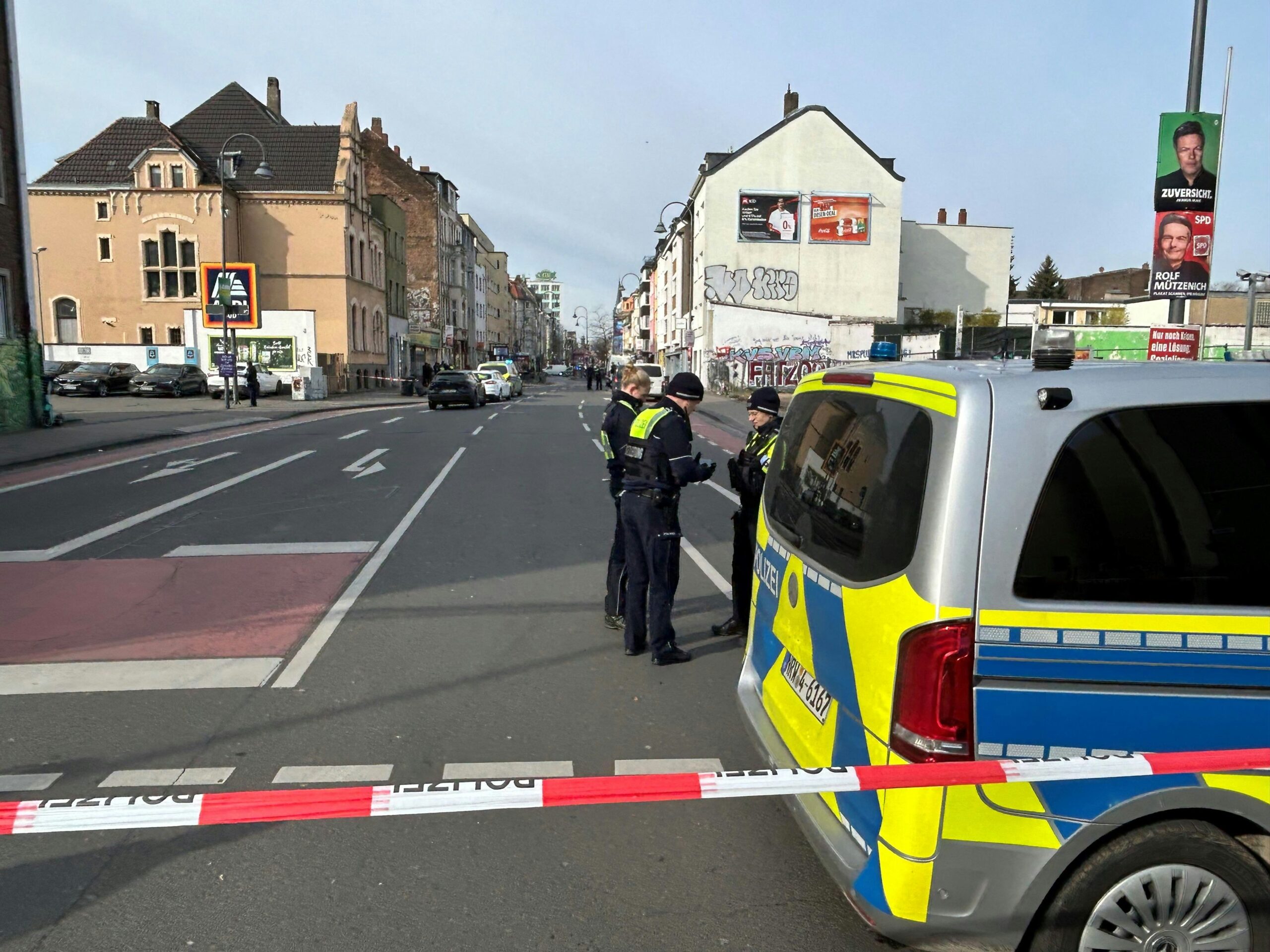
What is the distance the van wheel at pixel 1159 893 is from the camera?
2559 millimetres

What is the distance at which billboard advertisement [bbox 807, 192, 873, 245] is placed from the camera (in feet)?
154

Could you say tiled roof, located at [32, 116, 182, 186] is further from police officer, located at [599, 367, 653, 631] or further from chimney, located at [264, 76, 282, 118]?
police officer, located at [599, 367, 653, 631]

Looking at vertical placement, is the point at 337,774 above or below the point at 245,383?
below

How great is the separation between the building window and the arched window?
363 cm

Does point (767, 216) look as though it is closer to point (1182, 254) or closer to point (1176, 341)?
point (1182, 254)

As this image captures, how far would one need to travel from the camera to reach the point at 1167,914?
2576 millimetres

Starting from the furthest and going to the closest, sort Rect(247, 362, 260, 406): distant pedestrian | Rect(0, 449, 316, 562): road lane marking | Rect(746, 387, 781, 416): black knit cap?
Rect(247, 362, 260, 406): distant pedestrian, Rect(0, 449, 316, 562): road lane marking, Rect(746, 387, 781, 416): black knit cap

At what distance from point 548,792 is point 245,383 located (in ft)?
135

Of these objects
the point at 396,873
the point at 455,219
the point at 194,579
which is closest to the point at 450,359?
the point at 455,219

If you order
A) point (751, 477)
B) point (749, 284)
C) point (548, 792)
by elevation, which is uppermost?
point (749, 284)

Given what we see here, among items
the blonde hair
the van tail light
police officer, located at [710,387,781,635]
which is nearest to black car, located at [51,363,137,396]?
the blonde hair

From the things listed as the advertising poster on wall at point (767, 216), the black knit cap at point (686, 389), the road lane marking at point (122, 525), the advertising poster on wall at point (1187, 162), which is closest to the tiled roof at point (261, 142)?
the advertising poster on wall at point (767, 216)

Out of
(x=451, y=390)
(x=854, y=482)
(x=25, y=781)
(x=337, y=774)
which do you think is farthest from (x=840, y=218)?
(x=25, y=781)

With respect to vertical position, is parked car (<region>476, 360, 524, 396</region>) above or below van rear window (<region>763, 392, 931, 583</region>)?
below
